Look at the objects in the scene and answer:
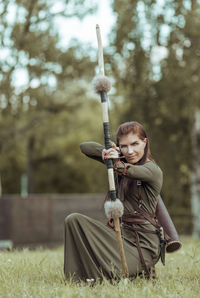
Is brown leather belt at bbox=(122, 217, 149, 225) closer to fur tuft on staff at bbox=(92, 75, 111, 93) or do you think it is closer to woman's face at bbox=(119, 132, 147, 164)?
woman's face at bbox=(119, 132, 147, 164)

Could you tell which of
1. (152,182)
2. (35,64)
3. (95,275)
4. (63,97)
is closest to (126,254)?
(95,275)

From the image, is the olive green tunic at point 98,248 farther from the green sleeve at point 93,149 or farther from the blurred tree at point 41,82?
the blurred tree at point 41,82

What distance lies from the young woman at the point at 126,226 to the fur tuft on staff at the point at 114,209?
0.23 m

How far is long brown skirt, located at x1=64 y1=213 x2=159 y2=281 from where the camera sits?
163 inches

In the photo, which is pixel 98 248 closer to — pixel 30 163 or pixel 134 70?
pixel 134 70

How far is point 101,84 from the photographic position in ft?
14.4

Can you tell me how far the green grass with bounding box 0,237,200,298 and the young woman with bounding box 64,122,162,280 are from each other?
0.17m

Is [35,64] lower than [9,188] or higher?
higher

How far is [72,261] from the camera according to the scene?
4.18m

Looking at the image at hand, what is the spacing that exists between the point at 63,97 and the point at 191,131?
31.5 ft

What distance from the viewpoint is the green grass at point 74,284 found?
3.62 metres

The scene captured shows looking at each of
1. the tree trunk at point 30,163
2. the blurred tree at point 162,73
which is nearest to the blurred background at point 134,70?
the blurred tree at point 162,73

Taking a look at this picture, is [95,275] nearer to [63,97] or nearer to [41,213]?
[41,213]

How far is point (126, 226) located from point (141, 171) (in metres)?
0.61
